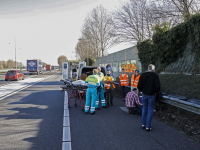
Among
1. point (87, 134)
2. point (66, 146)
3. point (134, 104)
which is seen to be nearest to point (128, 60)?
point (134, 104)

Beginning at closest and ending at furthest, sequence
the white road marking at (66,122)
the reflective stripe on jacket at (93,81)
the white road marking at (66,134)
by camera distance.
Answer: the white road marking at (66,134) < the white road marking at (66,122) < the reflective stripe on jacket at (93,81)

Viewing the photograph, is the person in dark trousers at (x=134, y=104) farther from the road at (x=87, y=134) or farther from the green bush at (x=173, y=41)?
the green bush at (x=173, y=41)

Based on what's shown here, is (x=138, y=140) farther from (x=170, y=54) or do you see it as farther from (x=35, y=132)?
(x=170, y=54)

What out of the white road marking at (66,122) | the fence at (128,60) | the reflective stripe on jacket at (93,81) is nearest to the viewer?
the white road marking at (66,122)

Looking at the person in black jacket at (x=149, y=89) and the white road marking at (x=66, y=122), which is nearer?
the person in black jacket at (x=149, y=89)

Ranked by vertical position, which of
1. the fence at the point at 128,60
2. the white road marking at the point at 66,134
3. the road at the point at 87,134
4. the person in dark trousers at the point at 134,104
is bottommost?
the road at the point at 87,134

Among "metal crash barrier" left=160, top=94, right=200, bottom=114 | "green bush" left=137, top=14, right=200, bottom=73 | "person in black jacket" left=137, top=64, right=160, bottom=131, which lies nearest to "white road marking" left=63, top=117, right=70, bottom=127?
"person in black jacket" left=137, top=64, right=160, bottom=131

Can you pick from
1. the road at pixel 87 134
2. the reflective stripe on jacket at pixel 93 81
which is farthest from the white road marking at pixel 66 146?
the reflective stripe on jacket at pixel 93 81

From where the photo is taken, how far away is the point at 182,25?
1195 cm

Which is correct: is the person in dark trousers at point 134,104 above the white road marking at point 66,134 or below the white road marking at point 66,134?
above

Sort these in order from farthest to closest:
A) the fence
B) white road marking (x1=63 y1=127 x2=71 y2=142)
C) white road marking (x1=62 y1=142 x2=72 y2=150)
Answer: the fence → white road marking (x1=63 y1=127 x2=71 y2=142) → white road marking (x1=62 y1=142 x2=72 y2=150)

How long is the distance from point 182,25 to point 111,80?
536 centimetres

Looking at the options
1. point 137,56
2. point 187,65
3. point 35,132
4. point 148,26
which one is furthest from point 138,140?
point 148,26

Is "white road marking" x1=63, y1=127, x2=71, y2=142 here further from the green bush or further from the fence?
the fence
